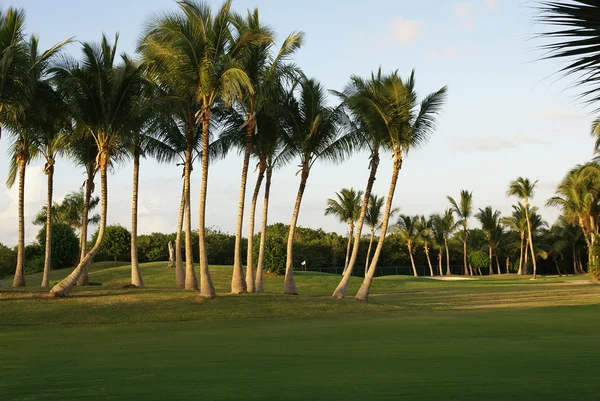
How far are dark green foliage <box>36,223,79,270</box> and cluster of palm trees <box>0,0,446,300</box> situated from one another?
21316 millimetres

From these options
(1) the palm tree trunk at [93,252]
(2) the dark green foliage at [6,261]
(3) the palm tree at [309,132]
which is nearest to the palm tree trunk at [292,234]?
(3) the palm tree at [309,132]

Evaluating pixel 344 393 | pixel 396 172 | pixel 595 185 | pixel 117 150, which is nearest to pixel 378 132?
pixel 396 172

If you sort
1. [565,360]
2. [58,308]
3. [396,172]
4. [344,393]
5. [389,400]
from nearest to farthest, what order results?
[389,400], [344,393], [565,360], [58,308], [396,172]

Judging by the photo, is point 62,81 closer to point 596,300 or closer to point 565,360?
point 565,360

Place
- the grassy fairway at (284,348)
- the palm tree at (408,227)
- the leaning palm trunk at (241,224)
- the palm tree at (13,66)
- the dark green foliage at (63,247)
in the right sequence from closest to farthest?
the grassy fairway at (284,348), the palm tree at (13,66), the leaning palm trunk at (241,224), the dark green foliage at (63,247), the palm tree at (408,227)

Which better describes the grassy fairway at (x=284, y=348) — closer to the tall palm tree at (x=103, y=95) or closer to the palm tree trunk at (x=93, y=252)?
the palm tree trunk at (x=93, y=252)

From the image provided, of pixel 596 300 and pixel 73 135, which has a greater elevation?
pixel 73 135

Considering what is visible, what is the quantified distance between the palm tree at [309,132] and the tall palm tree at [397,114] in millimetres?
2511

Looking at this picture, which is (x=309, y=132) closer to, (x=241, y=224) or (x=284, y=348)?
(x=241, y=224)

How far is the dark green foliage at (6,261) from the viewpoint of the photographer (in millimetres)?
62594

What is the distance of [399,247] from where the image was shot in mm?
91062

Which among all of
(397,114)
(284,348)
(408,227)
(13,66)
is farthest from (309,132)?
(408,227)

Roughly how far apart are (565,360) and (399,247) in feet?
261

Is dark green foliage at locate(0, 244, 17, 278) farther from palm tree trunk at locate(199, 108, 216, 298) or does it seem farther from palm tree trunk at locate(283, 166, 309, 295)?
palm tree trunk at locate(199, 108, 216, 298)
